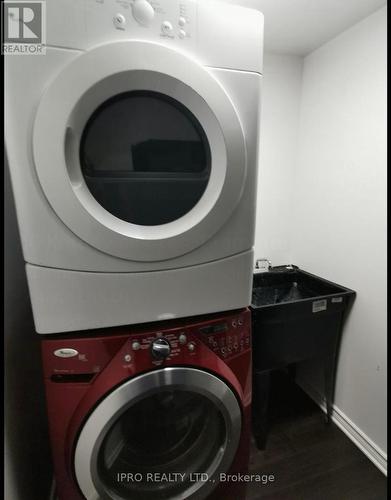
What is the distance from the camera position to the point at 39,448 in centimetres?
115

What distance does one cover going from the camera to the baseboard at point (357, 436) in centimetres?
131

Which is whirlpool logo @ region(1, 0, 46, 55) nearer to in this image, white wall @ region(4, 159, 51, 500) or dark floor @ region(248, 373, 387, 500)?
white wall @ region(4, 159, 51, 500)

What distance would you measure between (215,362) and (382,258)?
0.91 meters

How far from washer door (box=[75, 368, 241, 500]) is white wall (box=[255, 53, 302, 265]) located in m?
1.08

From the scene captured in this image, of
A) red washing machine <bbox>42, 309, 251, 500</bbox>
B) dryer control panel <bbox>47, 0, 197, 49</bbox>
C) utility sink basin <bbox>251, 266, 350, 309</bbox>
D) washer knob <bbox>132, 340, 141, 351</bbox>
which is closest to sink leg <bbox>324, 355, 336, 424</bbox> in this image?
utility sink basin <bbox>251, 266, 350, 309</bbox>

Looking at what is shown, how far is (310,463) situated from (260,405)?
0.35 meters

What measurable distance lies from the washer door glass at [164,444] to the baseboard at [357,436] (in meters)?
0.90

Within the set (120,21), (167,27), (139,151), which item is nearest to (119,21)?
(120,21)

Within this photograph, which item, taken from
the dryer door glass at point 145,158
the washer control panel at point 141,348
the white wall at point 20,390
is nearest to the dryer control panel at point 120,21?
the dryer door glass at point 145,158

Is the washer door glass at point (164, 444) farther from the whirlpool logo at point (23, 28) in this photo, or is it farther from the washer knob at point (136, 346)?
the whirlpool logo at point (23, 28)

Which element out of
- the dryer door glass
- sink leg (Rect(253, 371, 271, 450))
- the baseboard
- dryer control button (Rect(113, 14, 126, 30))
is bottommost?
the baseboard

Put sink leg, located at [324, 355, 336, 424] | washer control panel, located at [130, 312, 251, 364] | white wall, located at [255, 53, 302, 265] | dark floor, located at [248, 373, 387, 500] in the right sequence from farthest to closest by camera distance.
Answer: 1. white wall, located at [255, 53, 302, 265]
2. sink leg, located at [324, 355, 336, 424]
3. dark floor, located at [248, 373, 387, 500]
4. washer control panel, located at [130, 312, 251, 364]

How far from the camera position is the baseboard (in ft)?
4.30

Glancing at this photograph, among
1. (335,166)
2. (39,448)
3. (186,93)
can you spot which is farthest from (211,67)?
(39,448)
